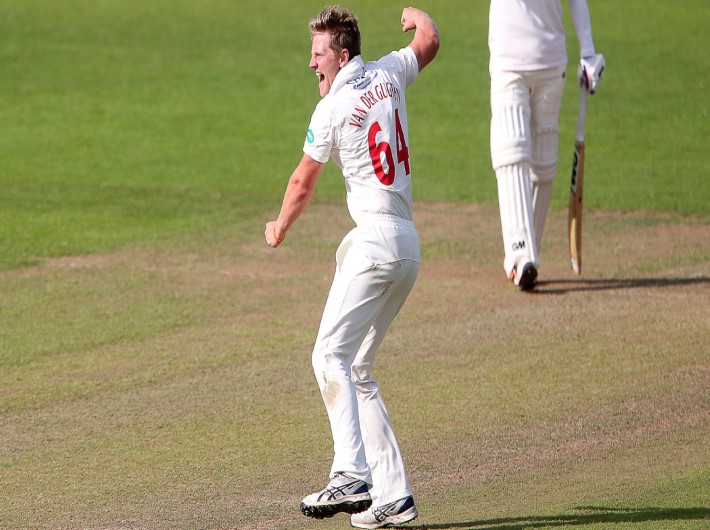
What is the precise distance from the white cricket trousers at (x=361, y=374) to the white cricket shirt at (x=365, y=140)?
7.4 inches

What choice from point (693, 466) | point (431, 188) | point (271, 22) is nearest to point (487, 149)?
point (431, 188)

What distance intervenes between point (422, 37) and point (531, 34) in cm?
371

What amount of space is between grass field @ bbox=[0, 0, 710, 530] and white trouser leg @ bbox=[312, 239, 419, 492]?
456mm

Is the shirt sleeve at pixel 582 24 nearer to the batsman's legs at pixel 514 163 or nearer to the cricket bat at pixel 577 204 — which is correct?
the cricket bat at pixel 577 204

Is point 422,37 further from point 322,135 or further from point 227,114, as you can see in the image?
point 227,114

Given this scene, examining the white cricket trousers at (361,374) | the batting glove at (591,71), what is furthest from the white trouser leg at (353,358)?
the batting glove at (591,71)

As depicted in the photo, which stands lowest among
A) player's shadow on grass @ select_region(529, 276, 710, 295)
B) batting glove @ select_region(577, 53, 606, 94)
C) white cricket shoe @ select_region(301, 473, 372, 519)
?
white cricket shoe @ select_region(301, 473, 372, 519)

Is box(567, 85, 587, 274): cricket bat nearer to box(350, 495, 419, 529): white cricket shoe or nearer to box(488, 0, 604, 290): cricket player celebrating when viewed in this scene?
box(488, 0, 604, 290): cricket player celebrating

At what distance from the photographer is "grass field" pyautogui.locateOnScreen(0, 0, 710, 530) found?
657 centimetres

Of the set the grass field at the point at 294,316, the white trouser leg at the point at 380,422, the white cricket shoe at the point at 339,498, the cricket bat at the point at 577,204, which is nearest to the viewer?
the white cricket shoe at the point at 339,498

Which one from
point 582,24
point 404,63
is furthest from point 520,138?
point 404,63

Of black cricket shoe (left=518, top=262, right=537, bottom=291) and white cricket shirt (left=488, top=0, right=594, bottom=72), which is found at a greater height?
white cricket shirt (left=488, top=0, right=594, bottom=72)

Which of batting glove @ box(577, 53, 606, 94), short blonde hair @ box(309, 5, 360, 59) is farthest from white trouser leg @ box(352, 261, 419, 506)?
batting glove @ box(577, 53, 606, 94)

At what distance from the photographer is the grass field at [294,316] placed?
21.6ft
